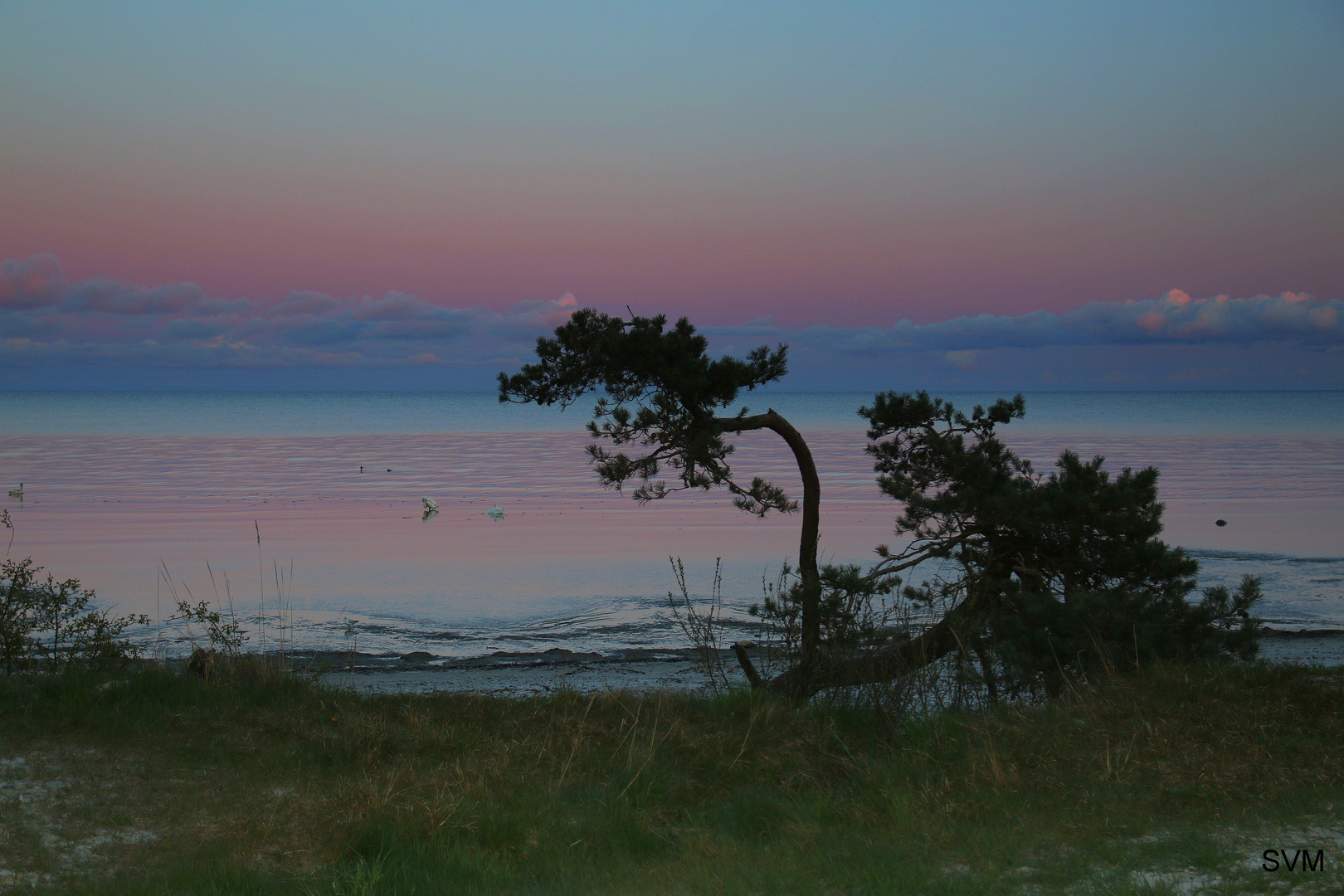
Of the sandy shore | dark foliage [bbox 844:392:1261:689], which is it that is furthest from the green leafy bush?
dark foliage [bbox 844:392:1261:689]

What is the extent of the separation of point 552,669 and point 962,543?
197 inches

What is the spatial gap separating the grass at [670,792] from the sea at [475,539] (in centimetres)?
181

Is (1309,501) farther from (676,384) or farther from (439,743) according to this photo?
(439,743)

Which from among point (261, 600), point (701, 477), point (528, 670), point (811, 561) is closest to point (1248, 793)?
point (811, 561)

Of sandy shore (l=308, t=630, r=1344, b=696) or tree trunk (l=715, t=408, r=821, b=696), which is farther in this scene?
sandy shore (l=308, t=630, r=1344, b=696)

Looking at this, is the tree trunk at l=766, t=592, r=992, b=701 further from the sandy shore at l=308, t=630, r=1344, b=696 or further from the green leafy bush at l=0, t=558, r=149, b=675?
the green leafy bush at l=0, t=558, r=149, b=675

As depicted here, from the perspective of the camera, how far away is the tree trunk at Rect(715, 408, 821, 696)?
727 cm

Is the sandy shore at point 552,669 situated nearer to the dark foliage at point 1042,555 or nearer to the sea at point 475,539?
the sea at point 475,539

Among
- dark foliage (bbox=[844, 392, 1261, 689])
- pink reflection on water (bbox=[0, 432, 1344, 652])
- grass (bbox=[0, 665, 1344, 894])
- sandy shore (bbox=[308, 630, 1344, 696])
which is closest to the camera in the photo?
grass (bbox=[0, 665, 1344, 894])

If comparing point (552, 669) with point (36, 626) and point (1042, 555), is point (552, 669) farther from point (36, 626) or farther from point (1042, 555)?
point (1042, 555)

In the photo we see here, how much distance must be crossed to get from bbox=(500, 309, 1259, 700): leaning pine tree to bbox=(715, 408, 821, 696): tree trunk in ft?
0.05

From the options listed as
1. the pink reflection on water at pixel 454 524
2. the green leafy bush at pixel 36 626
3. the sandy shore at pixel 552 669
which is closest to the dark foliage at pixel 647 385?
the sandy shore at pixel 552 669

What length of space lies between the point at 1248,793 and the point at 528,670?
24.6ft

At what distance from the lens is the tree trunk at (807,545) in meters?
7.27
